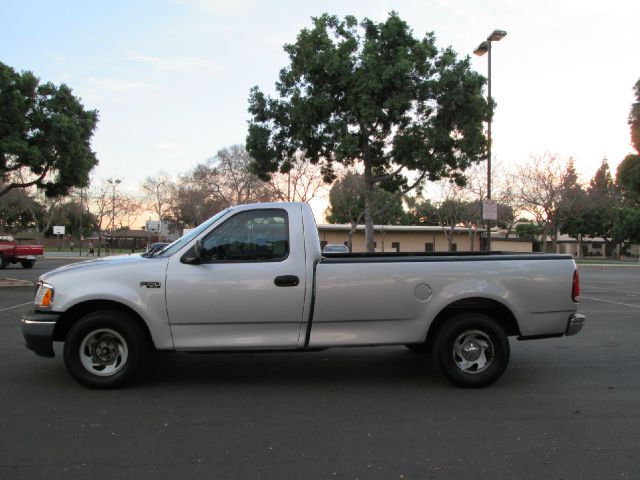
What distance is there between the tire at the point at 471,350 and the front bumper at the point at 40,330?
12.9ft

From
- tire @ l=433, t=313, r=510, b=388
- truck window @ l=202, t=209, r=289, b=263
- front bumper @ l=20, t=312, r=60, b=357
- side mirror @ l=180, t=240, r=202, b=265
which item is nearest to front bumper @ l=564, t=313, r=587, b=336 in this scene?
tire @ l=433, t=313, r=510, b=388

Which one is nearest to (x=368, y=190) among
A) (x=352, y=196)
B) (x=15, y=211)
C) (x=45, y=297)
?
(x=45, y=297)

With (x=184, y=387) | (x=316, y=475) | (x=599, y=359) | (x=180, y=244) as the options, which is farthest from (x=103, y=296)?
(x=599, y=359)

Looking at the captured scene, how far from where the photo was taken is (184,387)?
570 cm

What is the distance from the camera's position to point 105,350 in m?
5.50

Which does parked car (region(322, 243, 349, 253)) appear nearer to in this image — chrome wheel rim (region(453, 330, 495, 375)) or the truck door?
the truck door

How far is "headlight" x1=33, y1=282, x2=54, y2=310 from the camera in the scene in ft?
17.6

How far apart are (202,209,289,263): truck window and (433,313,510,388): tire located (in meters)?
1.91

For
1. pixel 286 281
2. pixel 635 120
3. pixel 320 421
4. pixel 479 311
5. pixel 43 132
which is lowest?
pixel 320 421

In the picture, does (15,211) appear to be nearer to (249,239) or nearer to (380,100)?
(380,100)

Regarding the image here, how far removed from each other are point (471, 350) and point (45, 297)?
4.45m

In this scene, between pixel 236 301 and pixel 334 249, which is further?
pixel 334 249

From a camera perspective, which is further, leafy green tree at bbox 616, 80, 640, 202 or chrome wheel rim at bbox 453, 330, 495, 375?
leafy green tree at bbox 616, 80, 640, 202

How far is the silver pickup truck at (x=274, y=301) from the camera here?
5352 mm
